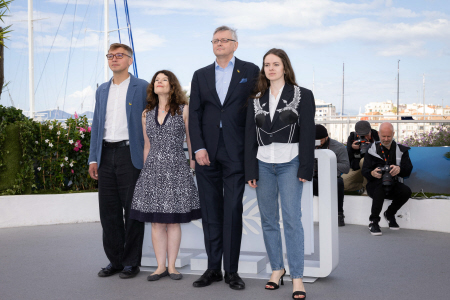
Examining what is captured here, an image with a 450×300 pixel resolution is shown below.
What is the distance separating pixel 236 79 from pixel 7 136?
431 centimetres

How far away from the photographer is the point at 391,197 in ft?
18.9

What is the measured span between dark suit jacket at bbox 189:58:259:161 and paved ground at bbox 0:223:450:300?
39.1 inches

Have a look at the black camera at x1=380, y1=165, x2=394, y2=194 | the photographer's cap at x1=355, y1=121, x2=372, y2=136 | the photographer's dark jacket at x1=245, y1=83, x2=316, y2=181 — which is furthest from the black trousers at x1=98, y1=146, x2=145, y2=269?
the photographer's cap at x1=355, y1=121, x2=372, y2=136

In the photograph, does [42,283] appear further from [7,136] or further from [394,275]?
[7,136]

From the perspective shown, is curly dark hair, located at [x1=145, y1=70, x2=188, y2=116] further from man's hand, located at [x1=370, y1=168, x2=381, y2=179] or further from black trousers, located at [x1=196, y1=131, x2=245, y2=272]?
man's hand, located at [x1=370, y1=168, x2=381, y2=179]

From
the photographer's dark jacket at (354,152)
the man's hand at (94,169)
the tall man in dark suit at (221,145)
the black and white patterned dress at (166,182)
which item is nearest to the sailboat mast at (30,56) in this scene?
the photographer's dark jacket at (354,152)

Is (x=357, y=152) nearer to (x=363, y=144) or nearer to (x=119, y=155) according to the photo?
(x=363, y=144)

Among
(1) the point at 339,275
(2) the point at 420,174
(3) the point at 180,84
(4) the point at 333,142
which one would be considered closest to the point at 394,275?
(1) the point at 339,275

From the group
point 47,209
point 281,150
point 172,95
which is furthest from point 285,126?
point 47,209

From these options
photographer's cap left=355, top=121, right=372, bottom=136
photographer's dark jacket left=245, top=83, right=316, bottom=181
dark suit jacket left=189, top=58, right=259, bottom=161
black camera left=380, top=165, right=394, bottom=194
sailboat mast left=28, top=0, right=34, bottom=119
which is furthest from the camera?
sailboat mast left=28, top=0, right=34, bottom=119

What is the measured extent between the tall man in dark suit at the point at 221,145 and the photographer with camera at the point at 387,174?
2.68 m

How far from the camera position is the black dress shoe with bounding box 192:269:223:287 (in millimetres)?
3465

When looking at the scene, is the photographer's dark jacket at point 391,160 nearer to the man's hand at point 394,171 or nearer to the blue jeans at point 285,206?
the man's hand at point 394,171

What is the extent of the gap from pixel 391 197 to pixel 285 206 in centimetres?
297
